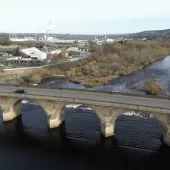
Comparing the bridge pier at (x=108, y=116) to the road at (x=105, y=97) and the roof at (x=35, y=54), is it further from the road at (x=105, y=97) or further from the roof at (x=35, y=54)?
the roof at (x=35, y=54)

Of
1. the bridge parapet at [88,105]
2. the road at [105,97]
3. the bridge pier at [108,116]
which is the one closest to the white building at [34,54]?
the road at [105,97]

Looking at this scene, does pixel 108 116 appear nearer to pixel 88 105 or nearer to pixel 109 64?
pixel 88 105

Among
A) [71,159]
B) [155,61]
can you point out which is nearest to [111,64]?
[155,61]

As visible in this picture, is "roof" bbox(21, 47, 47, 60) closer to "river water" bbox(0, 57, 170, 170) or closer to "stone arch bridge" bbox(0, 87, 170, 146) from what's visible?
"river water" bbox(0, 57, 170, 170)

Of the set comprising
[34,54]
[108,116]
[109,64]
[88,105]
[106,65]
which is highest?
[34,54]

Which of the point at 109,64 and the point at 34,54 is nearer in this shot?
the point at 109,64

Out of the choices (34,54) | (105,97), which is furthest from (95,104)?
(34,54)

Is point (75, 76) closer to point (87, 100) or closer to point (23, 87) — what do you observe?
point (23, 87)
